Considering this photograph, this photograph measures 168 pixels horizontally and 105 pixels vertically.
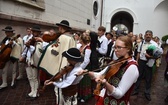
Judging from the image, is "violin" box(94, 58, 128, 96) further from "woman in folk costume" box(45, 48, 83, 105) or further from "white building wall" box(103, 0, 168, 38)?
"white building wall" box(103, 0, 168, 38)

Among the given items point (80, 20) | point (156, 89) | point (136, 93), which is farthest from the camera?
point (80, 20)

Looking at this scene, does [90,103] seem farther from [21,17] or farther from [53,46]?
[21,17]

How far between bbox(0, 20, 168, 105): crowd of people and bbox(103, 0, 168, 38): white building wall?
12.4 m

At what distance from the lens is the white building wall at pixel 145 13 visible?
55.6 ft

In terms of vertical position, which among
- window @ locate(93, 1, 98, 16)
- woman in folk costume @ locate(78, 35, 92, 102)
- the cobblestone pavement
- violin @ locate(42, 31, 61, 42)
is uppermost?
window @ locate(93, 1, 98, 16)

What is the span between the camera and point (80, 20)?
1272cm

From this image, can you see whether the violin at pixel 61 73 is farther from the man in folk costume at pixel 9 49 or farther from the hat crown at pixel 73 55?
the man in folk costume at pixel 9 49

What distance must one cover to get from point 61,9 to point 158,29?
12.2m

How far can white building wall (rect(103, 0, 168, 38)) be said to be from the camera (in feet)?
55.6

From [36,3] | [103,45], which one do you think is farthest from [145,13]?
[103,45]

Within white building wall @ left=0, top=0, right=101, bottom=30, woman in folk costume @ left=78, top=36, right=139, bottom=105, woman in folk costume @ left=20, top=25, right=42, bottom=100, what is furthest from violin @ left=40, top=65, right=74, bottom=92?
white building wall @ left=0, top=0, right=101, bottom=30

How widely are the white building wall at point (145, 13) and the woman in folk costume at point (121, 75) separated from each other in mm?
16565

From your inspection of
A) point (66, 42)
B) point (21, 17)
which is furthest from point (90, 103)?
point (21, 17)

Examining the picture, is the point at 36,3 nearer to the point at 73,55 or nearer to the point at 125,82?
the point at 73,55
